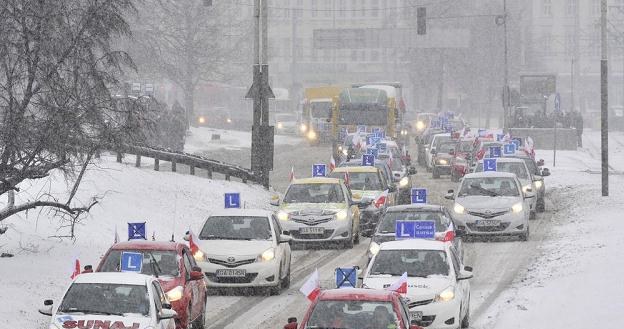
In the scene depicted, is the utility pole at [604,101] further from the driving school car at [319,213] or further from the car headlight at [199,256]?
the car headlight at [199,256]

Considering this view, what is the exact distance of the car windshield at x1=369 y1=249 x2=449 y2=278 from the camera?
19.7 metres

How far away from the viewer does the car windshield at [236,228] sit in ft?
80.1

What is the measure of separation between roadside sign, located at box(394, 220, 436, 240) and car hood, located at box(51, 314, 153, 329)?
7387mm

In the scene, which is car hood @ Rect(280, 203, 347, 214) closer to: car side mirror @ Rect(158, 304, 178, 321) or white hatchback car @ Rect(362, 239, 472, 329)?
white hatchback car @ Rect(362, 239, 472, 329)

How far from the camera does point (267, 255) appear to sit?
78.0 feet

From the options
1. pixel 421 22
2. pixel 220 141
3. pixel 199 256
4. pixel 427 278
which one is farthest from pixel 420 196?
pixel 220 141

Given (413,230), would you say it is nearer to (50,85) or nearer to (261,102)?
(50,85)

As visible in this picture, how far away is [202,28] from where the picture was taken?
92.9 metres

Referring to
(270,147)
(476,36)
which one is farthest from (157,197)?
(476,36)

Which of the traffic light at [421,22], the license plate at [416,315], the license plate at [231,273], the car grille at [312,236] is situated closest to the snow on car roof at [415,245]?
the license plate at [416,315]

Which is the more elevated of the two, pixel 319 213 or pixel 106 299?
pixel 319 213

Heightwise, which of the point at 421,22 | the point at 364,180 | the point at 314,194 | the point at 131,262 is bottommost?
the point at 131,262

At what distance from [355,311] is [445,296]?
4.04 meters

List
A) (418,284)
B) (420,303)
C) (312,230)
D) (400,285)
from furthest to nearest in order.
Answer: (312,230) → (418,284) → (420,303) → (400,285)
